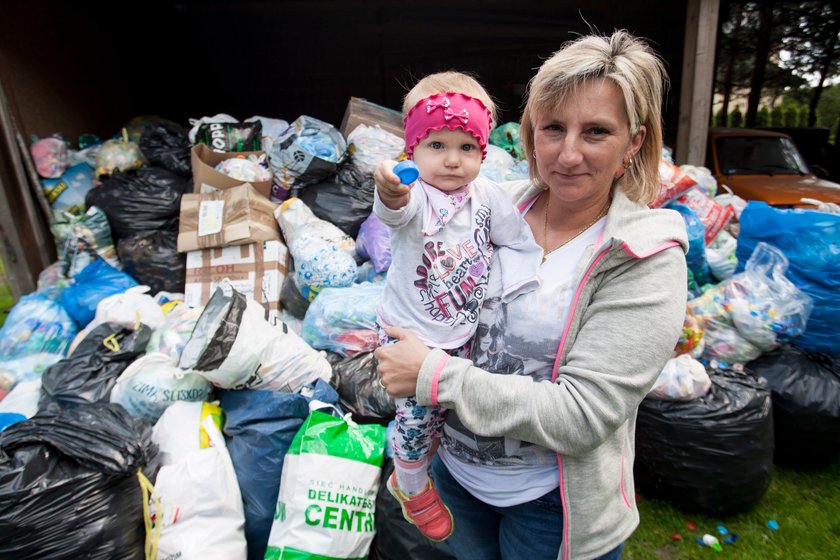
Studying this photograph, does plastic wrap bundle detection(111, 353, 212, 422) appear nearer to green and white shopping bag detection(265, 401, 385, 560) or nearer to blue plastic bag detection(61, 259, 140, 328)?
green and white shopping bag detection(265, 401, 385, 560)

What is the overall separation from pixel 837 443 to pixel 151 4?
9065mm

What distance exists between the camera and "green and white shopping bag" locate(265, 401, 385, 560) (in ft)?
6.28

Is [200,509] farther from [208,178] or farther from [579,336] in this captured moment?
[208,178]

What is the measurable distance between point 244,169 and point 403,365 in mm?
3174

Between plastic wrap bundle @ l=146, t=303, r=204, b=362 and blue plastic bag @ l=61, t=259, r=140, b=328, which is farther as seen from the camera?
blue plastic bag @ l=61, t=259, r=140, b=328

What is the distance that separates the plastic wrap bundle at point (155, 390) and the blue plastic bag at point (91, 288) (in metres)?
1.21

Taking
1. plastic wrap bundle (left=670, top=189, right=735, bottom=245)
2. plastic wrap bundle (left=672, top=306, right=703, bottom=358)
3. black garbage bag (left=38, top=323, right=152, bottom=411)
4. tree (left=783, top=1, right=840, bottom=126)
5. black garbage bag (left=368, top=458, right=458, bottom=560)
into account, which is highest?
tree (left=783, top=1, right=840, bottom=126)

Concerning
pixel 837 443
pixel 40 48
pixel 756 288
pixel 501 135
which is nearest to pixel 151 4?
pixel 40 48

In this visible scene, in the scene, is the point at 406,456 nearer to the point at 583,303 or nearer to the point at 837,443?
the point at 583,303

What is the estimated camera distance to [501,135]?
13.9 ft

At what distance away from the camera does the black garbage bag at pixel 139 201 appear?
12.2ft

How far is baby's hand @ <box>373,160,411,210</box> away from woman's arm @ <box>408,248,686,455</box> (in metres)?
0.37

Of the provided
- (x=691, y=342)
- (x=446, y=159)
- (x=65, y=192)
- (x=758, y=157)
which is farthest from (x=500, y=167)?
(x=758, y=157)

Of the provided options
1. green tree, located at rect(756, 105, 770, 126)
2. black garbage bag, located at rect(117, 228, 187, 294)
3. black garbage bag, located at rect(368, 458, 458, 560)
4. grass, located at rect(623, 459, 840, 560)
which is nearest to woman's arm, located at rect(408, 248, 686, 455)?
black garbage bag, located at rect(368, 458, 458, 560)
